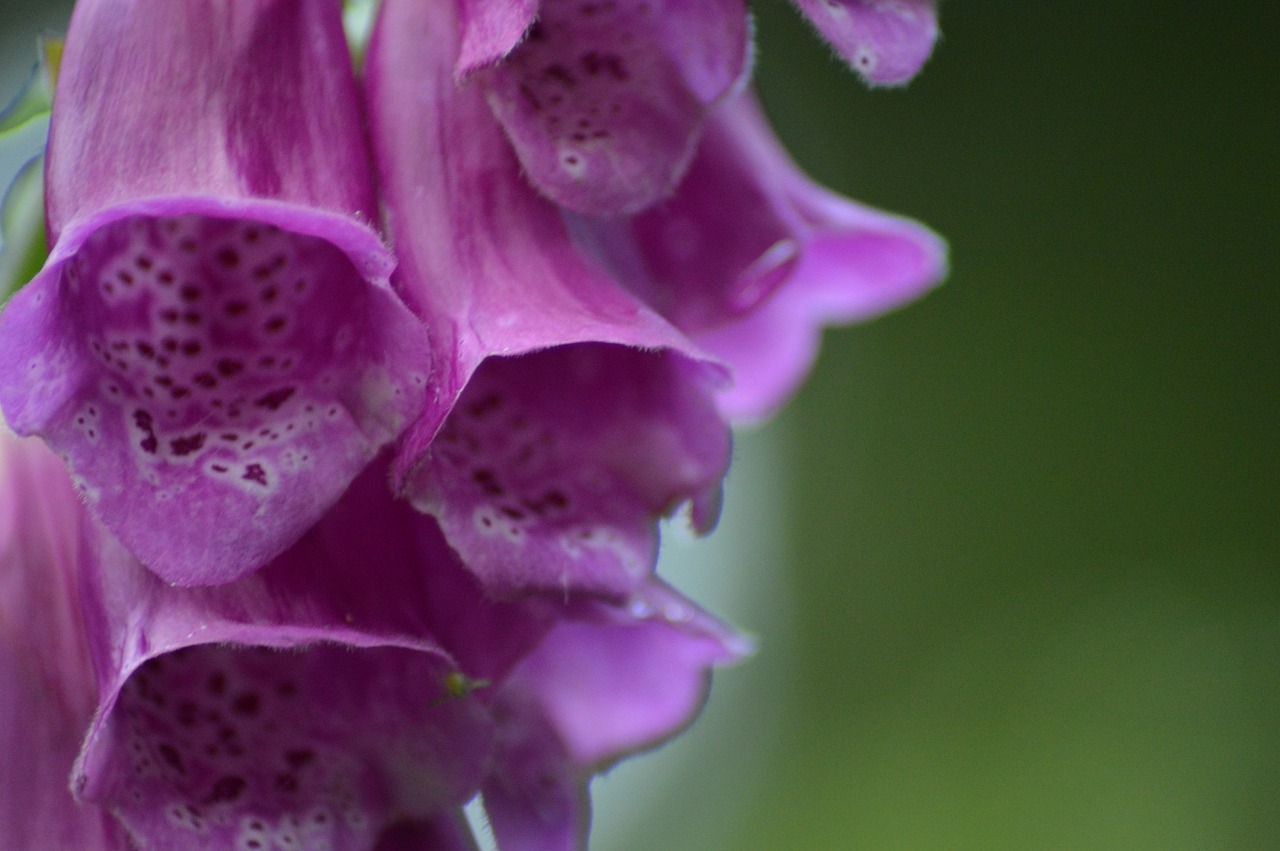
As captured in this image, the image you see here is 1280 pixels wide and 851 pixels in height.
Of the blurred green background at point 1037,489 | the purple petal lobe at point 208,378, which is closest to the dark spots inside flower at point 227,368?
the purple petal lobe at point 208,378

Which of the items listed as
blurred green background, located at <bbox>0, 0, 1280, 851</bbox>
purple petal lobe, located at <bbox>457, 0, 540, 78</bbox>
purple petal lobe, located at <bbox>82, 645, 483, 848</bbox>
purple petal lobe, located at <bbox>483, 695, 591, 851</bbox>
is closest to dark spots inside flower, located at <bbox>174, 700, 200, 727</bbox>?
purple petal lobe, located at <bbox>82, 645, 483, 848</bbox>

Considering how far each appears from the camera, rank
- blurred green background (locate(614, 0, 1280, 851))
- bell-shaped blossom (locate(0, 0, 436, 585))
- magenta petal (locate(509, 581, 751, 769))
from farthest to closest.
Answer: blurred green background (locate(614, 0, 1280, 851)), magenta petal (locate(509, 581, 751, 769)), bell-shaped blossom (locate(0, 0, 436, 585))

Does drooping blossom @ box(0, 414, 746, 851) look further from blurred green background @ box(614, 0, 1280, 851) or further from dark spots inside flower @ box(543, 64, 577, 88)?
blurred green background @ box(614, 0, 1280, 851)

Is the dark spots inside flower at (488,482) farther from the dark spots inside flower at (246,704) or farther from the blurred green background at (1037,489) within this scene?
the blurred green background at (1037,489)

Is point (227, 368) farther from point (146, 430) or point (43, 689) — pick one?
point (43, 689)

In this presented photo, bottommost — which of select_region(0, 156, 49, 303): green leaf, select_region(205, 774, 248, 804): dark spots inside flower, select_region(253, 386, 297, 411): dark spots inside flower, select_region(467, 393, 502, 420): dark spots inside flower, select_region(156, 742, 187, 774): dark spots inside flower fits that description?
select_region(205, 774, 248, 804): dark spots inside flower

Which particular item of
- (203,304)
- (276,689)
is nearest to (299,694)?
(276,689)

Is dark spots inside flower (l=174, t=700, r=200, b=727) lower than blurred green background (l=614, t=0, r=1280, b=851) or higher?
higher

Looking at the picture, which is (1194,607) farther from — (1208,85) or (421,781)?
(421,781)
